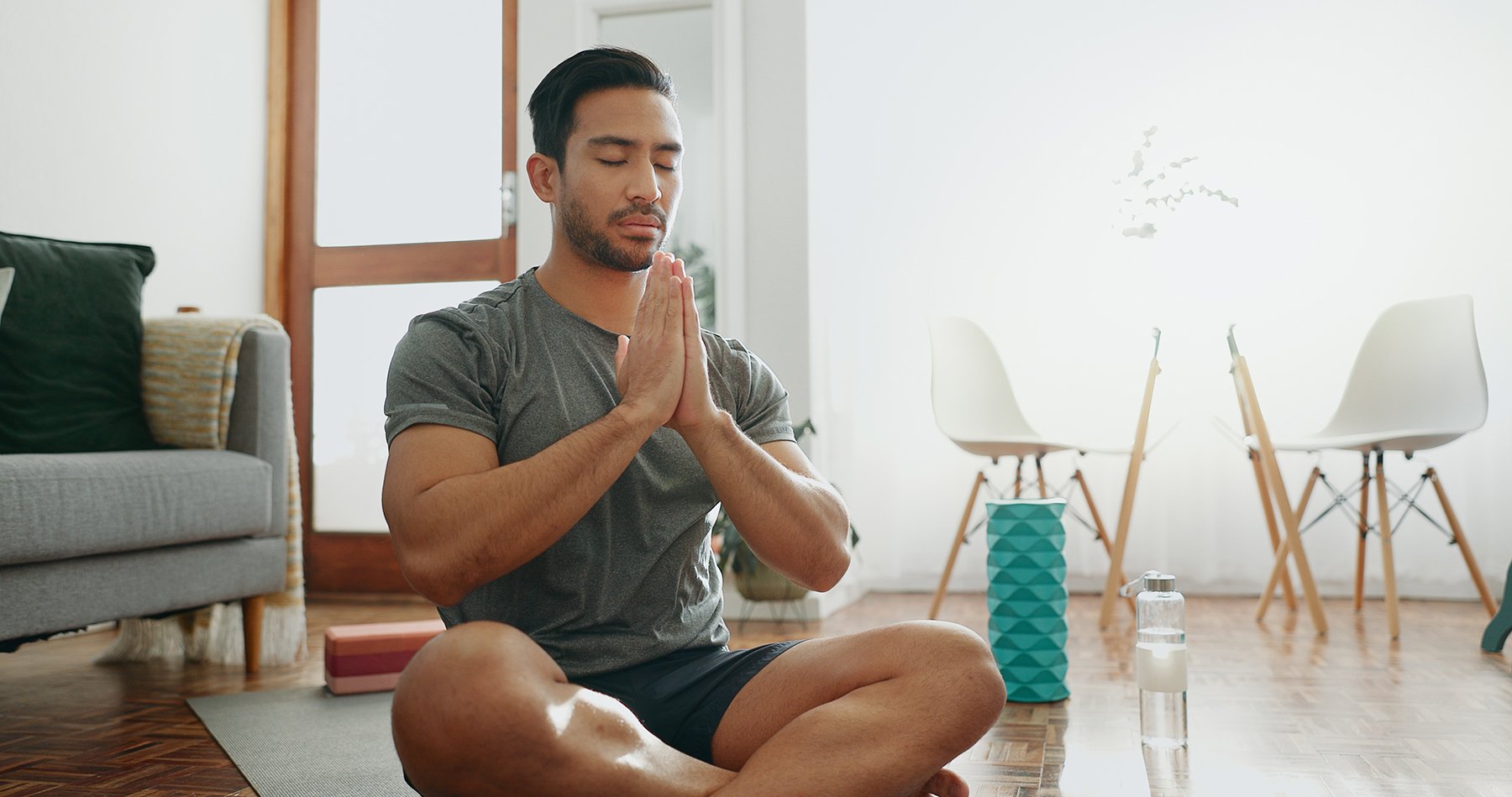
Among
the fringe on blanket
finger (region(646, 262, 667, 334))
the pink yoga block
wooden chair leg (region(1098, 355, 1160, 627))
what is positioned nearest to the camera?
finger (region(646, 262, 667, 334))

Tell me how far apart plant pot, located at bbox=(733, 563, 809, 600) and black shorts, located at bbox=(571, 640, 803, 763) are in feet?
7.08

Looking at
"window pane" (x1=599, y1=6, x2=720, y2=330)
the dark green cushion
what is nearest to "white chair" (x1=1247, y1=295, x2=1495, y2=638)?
"window pane" (x1=599, y1=6, x2=720, y2=330)

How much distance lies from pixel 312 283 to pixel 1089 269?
2962 mm

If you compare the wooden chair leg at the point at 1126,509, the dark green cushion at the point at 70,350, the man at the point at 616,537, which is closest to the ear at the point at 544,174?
the man at the point at 616,537

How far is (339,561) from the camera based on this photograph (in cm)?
432

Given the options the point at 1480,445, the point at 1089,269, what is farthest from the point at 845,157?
the point at 1480,445

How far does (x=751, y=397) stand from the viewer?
150cm

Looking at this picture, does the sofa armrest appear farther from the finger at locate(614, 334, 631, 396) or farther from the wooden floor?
the finger at locate(614, 334, 631, 396)

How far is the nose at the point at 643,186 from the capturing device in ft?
4.58

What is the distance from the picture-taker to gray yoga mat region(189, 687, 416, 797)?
5.97 ft

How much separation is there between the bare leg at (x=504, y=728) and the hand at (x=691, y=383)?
0.30 meters

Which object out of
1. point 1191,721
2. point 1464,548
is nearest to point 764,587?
point 1191,721

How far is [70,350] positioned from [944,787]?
7.57 ft

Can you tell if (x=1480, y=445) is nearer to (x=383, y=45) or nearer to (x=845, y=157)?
(x=845, y=157)
